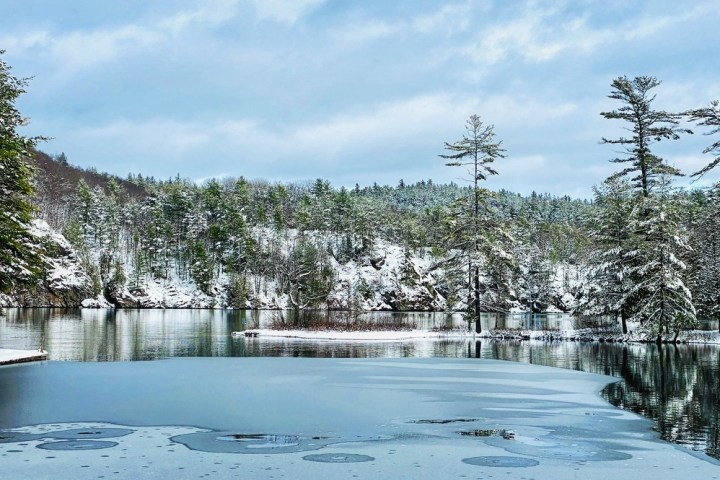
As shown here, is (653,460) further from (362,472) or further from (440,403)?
(440,403)

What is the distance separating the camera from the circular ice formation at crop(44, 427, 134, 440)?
1142 centimetres

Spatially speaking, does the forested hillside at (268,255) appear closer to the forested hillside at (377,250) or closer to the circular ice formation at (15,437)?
the forested hillside at (377,250)

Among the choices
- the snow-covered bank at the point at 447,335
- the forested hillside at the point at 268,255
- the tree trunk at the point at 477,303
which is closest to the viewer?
the snow-covered bank at the point at 447,335

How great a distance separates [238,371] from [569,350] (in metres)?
21.3

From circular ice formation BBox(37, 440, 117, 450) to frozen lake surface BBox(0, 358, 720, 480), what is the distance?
36 millimetres

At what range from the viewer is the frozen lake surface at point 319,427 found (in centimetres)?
926

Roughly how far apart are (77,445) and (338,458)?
15.7 feet

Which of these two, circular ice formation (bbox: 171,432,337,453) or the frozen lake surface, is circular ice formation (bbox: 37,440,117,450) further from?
circular ice formation (bbox: 171,432,337,453)

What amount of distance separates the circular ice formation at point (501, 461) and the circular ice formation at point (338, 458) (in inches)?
66.2

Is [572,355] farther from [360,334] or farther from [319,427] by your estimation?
[319,427]

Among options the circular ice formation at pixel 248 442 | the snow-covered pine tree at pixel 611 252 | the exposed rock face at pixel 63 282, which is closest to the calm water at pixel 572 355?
the snow-covered pine tree at pixel 611 252

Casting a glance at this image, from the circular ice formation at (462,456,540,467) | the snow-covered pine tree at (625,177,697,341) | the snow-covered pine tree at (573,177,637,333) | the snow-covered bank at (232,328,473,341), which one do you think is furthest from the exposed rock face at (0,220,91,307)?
the circular ice formation at (462,456,540,467)

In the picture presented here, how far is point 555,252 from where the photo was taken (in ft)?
505

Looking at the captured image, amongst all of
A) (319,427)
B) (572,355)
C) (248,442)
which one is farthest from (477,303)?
(248,442)
